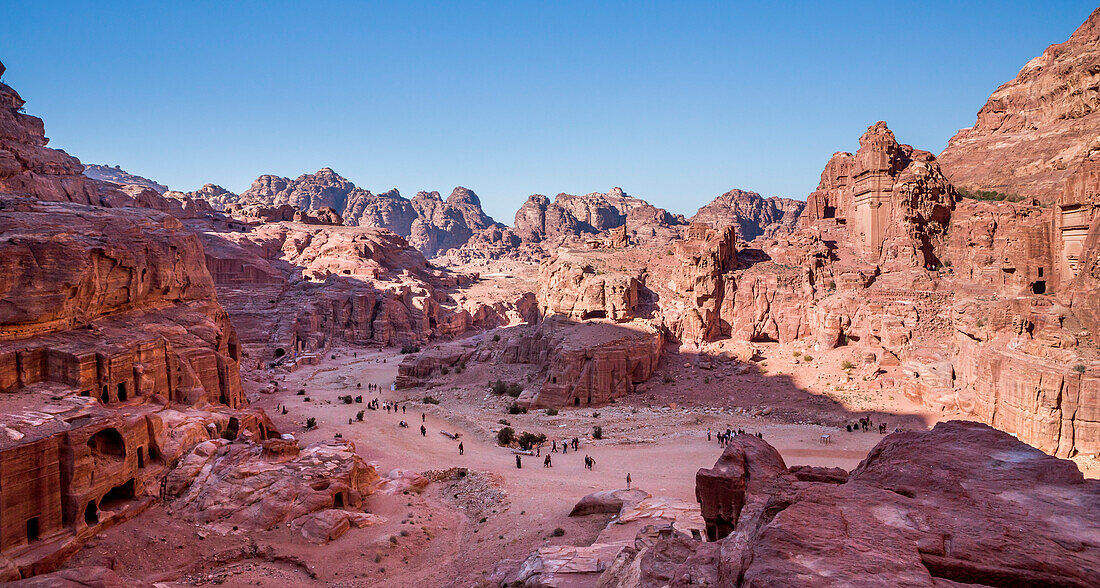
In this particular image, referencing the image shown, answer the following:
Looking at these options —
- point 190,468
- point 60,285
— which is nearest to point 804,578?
point 190,468

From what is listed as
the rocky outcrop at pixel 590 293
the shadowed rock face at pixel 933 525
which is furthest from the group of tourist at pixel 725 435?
the shadowed rock face at pixel 933 525

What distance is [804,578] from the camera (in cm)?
433

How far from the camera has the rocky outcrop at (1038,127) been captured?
125ft

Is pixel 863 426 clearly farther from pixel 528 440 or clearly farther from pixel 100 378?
pixel 100 378

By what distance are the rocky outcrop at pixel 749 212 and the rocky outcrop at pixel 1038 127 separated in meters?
43.7

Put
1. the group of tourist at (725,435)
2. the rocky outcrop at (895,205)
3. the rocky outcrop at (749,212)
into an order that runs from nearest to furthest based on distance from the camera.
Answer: the group of tourist at (725,435)
the rocky outcrop at (895,205)
the rocky outcrop at (749,212)

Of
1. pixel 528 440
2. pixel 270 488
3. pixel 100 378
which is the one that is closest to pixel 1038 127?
pixel 528 440

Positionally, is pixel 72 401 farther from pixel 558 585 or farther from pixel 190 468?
pixel 558 585

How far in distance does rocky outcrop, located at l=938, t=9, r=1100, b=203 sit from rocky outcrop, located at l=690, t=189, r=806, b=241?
1722 inches

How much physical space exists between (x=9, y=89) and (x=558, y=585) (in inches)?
2562

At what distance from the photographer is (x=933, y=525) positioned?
5.13 meters

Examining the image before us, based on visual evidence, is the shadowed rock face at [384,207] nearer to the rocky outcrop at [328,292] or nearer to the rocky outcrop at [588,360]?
the rocky outcrop at [328,292]

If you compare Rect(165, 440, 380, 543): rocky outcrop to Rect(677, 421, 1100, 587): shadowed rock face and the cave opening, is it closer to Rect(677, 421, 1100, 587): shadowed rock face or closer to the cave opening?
the cave opening

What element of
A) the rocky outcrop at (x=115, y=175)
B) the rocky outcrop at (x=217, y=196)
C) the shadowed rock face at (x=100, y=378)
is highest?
the rocky outcrop at (x=115, y=175)
